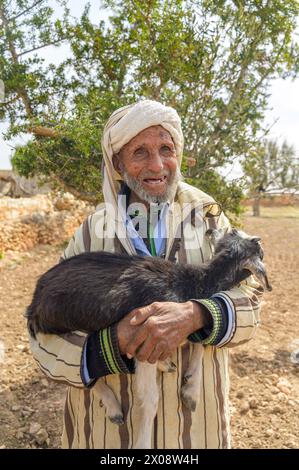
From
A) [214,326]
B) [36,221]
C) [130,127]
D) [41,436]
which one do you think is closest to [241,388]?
[41,436]

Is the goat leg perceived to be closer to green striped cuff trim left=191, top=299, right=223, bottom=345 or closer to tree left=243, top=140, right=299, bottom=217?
green striped cuff trim left=191, top=299, right=223, bottom=345

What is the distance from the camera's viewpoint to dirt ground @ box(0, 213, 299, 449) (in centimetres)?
444

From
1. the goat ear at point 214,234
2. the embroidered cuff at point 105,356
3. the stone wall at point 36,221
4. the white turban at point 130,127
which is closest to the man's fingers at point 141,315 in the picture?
the embroidered cuff at point 105,356

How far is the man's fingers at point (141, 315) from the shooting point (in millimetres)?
2129

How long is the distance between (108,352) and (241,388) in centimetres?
360

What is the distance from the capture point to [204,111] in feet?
15.3

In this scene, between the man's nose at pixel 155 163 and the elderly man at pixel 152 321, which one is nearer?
the elderly man at pixel 152 321

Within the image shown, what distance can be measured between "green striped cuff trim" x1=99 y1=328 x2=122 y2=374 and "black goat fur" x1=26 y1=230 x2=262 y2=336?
130 millimetres


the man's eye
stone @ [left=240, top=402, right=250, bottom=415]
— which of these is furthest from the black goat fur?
stone @ [left=240, top=402, right=250, bottom=415]

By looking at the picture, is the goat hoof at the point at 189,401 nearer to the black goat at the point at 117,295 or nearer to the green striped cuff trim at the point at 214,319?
the black goat at the point at 117,295

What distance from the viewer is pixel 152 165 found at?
2.52m

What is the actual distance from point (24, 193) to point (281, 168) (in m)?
13.7

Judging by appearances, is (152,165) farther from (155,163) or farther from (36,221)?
(36,221)

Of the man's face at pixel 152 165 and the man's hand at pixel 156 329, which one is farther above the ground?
the man's face at pixel 152 165
